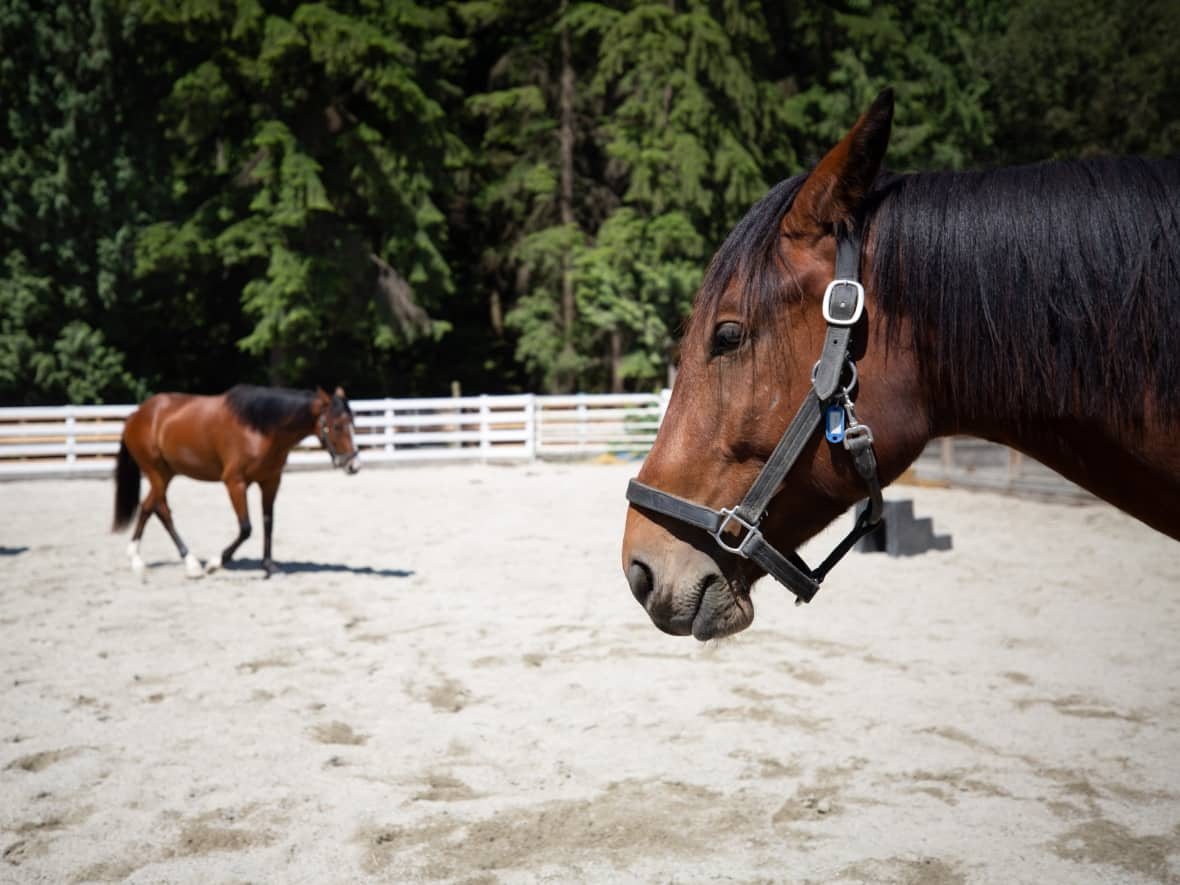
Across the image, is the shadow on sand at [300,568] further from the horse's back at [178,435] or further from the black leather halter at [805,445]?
the black leather halter at [805,445]

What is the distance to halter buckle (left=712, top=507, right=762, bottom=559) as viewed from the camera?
1.91m

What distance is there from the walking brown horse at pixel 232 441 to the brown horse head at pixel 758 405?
7.14 m

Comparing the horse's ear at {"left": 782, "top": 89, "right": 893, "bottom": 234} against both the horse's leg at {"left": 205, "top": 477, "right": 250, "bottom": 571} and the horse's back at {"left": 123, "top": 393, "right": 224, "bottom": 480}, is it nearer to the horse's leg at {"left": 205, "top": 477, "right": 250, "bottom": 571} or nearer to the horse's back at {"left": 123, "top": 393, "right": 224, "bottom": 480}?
the horse's leg at {"left": 205, "top": 477, "right": 250, "bottom": 571}

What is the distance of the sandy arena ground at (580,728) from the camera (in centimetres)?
312

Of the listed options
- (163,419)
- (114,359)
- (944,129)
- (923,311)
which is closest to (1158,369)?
(923,311)

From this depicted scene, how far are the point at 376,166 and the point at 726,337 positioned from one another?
26.2 metres

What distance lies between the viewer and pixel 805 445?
189 cm

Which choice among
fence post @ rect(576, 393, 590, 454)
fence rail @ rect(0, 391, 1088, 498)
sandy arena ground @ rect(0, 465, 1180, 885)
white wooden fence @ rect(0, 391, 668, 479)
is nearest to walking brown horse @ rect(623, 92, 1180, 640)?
→ sandy arena ground @ rect(0, 465, 1180, 885)

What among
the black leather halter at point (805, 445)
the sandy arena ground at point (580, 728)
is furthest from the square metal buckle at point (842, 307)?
the sandy arena ground at point (580, 728)

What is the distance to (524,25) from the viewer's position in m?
31.9

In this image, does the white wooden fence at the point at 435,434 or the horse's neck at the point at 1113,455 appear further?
the white wooden fence at the point at 435,434

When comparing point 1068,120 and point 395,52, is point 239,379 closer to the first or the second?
point 395,52

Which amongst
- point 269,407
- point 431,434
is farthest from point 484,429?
point 269,407

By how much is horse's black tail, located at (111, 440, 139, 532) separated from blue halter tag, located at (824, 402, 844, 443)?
29.0ft
